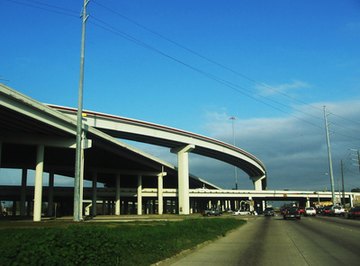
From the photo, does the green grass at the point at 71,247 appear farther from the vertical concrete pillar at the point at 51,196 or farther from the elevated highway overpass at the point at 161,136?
the vertical concrete pillar at the point at 51,196

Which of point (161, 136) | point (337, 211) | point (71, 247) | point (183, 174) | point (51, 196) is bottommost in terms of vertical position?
point (71, 247)

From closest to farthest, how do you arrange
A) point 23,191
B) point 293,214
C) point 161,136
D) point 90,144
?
point 90,144, point 293,214, point 161,136, point 23,191

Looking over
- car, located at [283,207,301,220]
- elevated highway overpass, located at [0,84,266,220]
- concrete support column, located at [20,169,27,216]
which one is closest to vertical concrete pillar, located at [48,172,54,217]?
elevated highway overpass, located at [0,84,266,220]

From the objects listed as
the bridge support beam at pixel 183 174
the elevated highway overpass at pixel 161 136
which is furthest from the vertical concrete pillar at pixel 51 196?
the bridge support beam at pixel 183 174

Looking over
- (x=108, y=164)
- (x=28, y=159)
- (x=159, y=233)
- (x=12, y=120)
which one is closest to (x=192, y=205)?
(x=108, y=164)

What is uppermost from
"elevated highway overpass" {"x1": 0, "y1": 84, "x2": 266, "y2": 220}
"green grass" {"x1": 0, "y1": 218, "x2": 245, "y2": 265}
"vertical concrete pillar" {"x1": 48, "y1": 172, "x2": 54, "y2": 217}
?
"elevated highway overpass" {"x1": 0, "y1": 84, "x2": 266, "y2": 220}

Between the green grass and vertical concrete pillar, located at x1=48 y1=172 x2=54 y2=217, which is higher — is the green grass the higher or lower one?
the lower one

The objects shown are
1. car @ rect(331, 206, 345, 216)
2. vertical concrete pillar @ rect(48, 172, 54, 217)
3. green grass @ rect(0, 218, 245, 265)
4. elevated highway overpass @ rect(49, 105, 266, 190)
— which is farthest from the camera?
vertical concrete pillar @ rect(48, 172, 54, 217)

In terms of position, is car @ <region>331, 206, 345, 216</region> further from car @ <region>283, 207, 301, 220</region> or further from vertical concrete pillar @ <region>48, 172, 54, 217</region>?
vertical concrete pillar @ <region>48, 172, 54, 217</region>

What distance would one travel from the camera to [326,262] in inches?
537

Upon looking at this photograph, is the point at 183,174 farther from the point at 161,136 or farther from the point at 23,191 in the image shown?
the point at 23,191

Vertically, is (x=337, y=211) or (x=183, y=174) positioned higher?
(x=183, y=174)

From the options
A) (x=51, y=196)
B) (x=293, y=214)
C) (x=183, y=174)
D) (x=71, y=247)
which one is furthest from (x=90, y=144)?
(x=51, y=196)

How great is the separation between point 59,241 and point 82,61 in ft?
95.0
